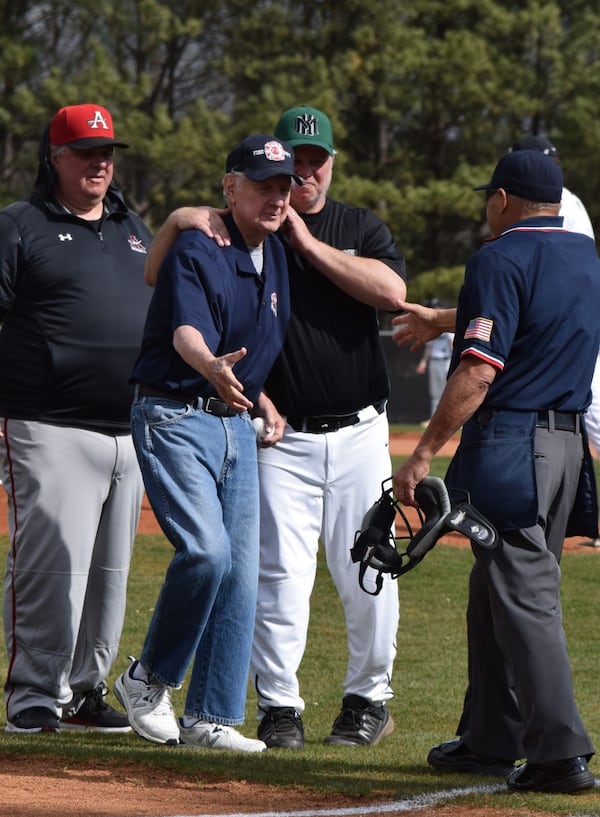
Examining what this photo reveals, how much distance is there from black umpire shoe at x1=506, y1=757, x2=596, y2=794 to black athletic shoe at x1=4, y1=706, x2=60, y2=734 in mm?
2020

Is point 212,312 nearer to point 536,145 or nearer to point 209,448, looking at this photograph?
point 209,448

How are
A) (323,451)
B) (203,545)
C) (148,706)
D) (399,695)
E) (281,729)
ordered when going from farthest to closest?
(399,695)
(323,451)
(281,729)
(148,706)
(203,545)

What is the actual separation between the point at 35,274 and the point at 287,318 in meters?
1.08

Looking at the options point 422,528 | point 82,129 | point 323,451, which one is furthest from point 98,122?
point 422,528

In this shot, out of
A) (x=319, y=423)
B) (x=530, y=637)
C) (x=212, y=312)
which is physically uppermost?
(x=212, y=312)

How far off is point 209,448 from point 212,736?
1092 millimetres

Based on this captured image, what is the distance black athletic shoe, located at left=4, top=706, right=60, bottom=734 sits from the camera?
5535 mm

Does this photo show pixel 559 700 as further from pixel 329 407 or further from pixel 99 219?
pixel 99 219

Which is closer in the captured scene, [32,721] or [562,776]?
[562,776]

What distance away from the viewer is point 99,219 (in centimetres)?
583

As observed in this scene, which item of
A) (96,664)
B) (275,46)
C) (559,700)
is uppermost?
(275,46)

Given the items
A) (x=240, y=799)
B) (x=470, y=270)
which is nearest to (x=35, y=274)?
(x=470, y=270)

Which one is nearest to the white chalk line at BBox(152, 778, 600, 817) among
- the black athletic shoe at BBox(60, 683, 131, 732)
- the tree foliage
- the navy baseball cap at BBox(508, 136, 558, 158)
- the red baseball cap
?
the black athletic shoe at BBox(60, 683, 131, 732)

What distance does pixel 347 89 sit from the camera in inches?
1305
